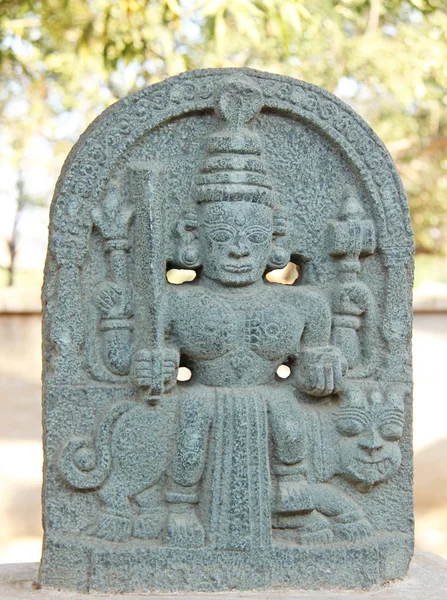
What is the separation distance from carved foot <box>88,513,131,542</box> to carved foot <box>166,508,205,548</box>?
6.6 inches

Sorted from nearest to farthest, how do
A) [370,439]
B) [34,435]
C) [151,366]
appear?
1. [151,366]
2. [370,439]
3. [34,435]

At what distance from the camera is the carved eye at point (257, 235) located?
11.6 ft

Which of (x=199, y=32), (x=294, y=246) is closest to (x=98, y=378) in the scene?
(x=294, y=246)

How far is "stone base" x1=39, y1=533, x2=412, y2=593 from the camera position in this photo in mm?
3414

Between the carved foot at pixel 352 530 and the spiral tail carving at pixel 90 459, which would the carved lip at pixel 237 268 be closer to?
the spiral tail carving at pixel 90 459

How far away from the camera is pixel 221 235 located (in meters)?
3.54

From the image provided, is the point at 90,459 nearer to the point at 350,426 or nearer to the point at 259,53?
the point at 350,426

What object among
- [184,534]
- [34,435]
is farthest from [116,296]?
[34,435]

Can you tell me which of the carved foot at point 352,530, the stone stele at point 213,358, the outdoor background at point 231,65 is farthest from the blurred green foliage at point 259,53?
the carved foot at point 352,530

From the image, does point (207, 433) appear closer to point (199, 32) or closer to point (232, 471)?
point (232, 471)

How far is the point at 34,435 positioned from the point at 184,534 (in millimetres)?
3408

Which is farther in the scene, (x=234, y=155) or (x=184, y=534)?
(x=234, y=155)

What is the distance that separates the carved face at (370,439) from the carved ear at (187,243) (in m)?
0.87

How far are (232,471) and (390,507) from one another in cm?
73
